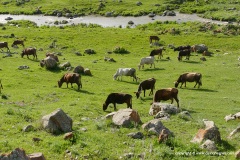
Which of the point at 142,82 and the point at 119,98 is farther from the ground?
the point at 119,98

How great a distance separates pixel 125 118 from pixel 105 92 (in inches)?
598

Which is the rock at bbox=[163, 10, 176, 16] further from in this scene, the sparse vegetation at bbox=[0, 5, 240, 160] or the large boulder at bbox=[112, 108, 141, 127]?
the large boulder at bbox=[112, 108, 141, 127]

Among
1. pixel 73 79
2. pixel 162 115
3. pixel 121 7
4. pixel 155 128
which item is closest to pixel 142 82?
pixel 73 79

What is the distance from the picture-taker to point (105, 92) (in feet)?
102

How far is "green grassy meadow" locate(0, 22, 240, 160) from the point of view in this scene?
13.7m

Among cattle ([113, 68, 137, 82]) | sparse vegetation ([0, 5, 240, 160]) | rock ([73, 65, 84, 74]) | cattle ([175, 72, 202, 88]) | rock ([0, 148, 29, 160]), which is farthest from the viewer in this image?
rock ([73, 65, 84, 74])

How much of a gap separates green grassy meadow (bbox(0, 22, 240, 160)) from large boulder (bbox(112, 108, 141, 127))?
0.32 metres

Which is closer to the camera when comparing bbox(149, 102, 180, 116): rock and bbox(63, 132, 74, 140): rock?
bbox(63, 132, 74, 140): rock

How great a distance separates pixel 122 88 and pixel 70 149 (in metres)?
19.6


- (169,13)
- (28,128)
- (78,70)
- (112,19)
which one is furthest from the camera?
(169,13)

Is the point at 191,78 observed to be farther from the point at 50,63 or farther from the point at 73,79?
the point at 50,63

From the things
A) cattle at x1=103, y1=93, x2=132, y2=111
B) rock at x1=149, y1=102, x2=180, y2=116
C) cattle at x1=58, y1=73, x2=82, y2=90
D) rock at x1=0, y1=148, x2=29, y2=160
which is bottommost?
cattle at x1=58, y1=73, x2=82, y2=90

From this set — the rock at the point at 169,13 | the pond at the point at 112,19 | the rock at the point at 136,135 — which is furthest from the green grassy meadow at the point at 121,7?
→ the rock at the point at 136,135

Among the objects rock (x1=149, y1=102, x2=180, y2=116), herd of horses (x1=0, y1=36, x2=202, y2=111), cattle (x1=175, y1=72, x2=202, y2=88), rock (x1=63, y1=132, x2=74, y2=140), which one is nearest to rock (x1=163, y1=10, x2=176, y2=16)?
herd of horses (x1=0, y1=36, x2=202, y2=111)
